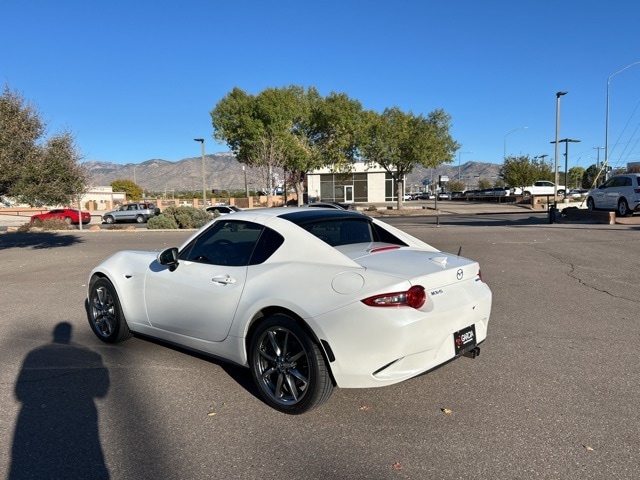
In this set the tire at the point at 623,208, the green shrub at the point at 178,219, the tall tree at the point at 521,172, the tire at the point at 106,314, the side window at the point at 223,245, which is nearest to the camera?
the side window at the point at 223,245

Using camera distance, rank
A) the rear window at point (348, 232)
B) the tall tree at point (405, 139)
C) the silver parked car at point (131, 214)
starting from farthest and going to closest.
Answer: the tall tree at point (405, 139), the silver parked car at point (131, 214), the rear window at point (348, 232)

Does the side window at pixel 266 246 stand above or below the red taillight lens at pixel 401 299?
above

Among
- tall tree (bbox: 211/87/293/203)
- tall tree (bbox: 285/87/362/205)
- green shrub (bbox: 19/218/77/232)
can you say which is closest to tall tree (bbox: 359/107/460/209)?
tall tree (bbox: 285/87/362/205)

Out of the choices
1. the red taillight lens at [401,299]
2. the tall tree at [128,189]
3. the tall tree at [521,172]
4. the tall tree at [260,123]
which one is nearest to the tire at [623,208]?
the red taillight lens at [401,299]

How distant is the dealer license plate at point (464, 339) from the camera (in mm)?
3669

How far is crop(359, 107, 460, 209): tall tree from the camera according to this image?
39.9 meters

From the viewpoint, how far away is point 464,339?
12.3ft

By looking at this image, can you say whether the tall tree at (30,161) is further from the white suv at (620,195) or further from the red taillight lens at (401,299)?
the white suv at (620,195)

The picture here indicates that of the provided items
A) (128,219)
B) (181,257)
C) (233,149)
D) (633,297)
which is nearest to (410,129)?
(233,149)

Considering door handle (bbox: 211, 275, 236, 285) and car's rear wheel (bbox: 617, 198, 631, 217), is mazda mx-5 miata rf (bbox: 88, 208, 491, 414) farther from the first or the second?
car's rear wheel (bbox: 617, 198, 631, 217)

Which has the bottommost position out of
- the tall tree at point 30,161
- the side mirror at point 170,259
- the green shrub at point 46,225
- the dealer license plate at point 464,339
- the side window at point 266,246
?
the green shrub at point 46,225

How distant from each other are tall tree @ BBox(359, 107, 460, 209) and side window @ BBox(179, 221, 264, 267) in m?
36.6

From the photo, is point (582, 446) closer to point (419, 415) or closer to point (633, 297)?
point (419, 415)

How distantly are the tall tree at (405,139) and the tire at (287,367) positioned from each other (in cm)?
3760
